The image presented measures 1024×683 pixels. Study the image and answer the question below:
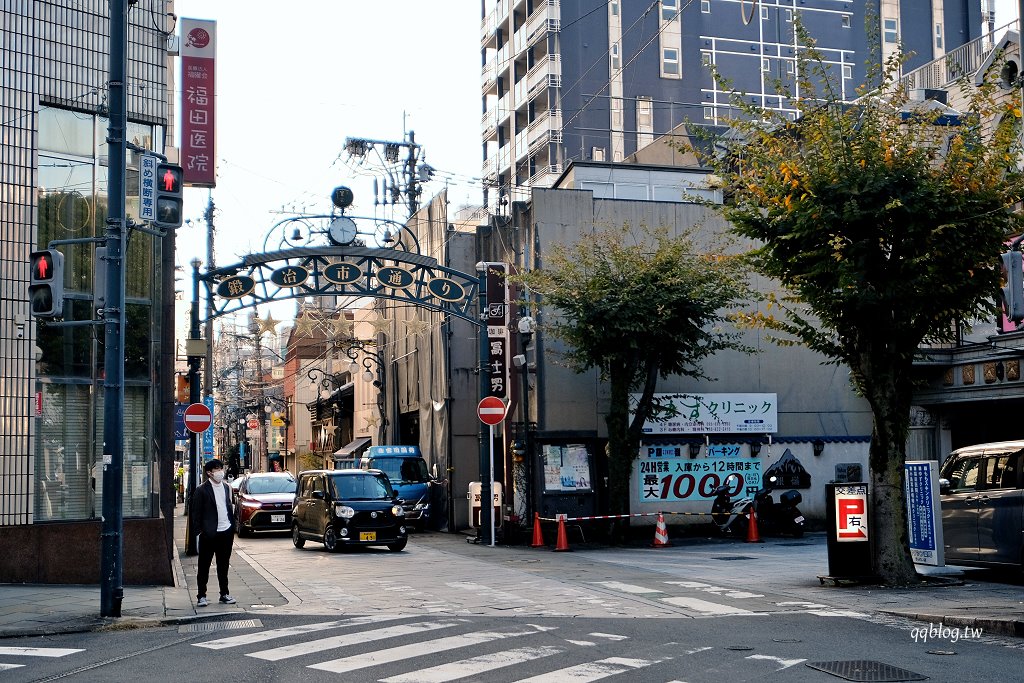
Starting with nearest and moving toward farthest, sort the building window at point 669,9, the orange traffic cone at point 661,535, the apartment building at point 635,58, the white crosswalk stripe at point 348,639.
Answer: the white crosswalk stripe at point 348,639 → the orange traffic cone at point 661,535 → the apartment building at point 635,58 → the building window at point 669,9

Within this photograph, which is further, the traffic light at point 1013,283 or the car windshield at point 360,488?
the car windshield at point 360,488

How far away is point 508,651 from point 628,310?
577 inches

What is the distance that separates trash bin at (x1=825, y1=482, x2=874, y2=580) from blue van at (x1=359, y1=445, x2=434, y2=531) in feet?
60.3

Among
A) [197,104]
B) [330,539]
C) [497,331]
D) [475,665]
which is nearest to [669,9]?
[497,331]

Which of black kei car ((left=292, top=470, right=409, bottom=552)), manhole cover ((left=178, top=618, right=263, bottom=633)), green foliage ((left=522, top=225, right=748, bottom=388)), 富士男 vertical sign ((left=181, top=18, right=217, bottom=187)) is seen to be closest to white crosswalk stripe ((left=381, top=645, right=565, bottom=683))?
manhole cover ((left=178, top=618, right=263, bottom=633))

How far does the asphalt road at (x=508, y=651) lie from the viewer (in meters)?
9.01

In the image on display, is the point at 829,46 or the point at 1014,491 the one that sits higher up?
the point at 829,46

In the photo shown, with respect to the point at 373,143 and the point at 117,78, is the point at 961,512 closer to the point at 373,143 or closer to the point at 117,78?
the point at 117,78

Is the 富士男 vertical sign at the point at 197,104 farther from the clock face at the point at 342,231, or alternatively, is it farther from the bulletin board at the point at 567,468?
the bulletin board at the point at 567,468

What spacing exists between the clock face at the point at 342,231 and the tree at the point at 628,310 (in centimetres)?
401

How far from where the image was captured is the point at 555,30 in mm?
52844

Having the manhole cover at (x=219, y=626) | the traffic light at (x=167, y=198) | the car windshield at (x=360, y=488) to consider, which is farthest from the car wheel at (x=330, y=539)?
the traffic light at (x=167, y=198)

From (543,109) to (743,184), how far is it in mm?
40083

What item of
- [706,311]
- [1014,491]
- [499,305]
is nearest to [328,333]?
[499,305]
